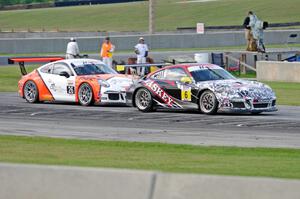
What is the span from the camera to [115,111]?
2388 centimetres

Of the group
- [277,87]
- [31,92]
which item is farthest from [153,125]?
[277,87]

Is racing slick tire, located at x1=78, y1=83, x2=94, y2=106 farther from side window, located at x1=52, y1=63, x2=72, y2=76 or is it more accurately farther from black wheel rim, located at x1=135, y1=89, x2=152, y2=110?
black wheel rim, located at x1=135, y1=89, x2=152, y2=110

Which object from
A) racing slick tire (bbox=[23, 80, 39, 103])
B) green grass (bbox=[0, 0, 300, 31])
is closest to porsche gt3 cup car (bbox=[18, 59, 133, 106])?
racing slick tire (bbox=[23, 80, 39, 103])

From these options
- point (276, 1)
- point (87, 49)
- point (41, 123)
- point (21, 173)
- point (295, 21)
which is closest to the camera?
point (21, 173)

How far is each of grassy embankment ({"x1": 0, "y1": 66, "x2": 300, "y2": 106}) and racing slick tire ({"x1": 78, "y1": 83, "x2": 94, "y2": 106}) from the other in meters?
5.04

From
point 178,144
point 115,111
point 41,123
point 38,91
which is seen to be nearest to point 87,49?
point 38,91

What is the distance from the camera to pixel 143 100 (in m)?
23.6

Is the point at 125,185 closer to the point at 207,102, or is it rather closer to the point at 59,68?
the point at 207,102

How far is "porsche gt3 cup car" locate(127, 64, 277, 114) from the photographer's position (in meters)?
22.0

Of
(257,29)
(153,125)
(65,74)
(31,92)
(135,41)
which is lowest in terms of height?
(153,125)

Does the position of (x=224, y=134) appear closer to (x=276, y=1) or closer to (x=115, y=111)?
(x=115, y=111)

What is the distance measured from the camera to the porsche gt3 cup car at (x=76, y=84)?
24969mm

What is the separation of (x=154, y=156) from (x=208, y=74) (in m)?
9.35

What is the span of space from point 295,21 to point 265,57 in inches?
1130
